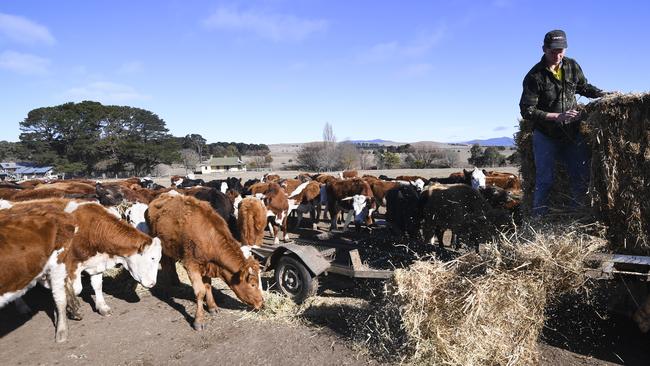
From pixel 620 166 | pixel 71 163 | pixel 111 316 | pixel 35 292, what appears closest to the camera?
pixel 620 166

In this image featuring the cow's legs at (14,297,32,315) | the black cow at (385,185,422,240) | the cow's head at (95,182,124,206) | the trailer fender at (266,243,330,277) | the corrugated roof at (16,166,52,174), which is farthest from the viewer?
the corrugated roof at (16,166,52,174)

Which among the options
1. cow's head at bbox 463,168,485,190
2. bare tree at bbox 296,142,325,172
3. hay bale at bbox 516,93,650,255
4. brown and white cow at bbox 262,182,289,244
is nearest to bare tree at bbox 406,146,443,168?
bare tree at bbox 296,142,325,172

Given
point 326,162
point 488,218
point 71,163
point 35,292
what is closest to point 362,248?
point 488,218

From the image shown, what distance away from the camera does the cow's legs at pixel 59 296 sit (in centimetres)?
567

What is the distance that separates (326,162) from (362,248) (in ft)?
227

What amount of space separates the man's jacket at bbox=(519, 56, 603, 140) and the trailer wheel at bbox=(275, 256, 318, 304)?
145 inches

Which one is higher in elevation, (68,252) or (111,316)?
(68,252)

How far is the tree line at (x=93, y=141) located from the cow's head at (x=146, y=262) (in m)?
75.2

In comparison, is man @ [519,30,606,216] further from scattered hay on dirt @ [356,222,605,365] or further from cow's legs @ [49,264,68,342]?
cow's legs @ [49,264,68,342]

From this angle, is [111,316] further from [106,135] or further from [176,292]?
[106,135]

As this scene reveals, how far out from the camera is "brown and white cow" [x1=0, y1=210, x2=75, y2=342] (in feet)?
16.3

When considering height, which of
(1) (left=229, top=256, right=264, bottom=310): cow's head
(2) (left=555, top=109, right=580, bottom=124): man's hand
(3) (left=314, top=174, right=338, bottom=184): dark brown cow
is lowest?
(1) (left=229, top=256, right=264, bottom=310): cow's head

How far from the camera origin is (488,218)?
28.8ft

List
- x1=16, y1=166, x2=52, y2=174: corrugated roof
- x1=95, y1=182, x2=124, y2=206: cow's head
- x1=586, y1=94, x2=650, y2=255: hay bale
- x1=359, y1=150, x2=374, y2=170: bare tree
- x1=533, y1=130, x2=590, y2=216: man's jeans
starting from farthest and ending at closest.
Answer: x1=359, y1=150, x2=374, y2=170: bare tree < x1=16, y1=166, x2=52, y2=174: corrugated roof < x1=95, y1=182, x2=124, y2=206: cow's head < x1=533, y1=130, x2=590, y2=216: man's jeans < x1=586, y1=94, x2=650, y2=255: hay bale
